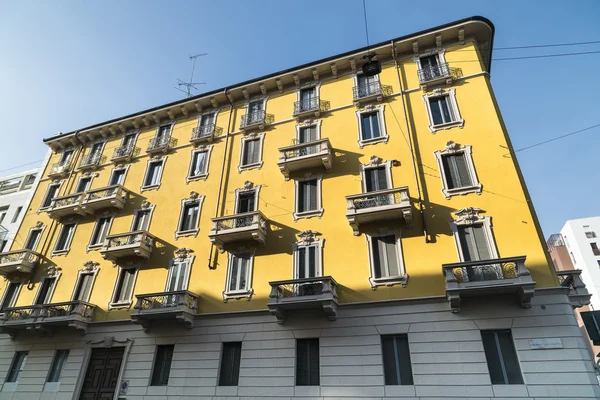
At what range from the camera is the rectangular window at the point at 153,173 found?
2309 centimetres

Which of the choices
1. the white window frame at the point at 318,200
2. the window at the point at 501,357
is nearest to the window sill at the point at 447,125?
the white window frame at the point at 318,200

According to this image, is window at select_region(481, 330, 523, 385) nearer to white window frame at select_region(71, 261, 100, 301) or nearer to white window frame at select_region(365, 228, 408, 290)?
white window frame at select_region(365, 228, 408, 290)

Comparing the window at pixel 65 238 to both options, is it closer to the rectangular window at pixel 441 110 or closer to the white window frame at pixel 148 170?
the white window frame at pixel 148 170

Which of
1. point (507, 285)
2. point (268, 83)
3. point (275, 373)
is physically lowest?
point (275, 373)

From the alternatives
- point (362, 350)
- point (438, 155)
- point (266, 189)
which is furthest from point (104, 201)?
point (438, 155)

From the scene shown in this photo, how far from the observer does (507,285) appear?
1217 cm

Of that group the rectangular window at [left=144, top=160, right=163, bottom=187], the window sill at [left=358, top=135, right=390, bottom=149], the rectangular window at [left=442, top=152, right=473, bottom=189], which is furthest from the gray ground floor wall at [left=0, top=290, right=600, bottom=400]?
the rectangular window at [left=144, top=160, right=163, bottom=187]

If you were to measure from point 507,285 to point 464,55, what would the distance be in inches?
516

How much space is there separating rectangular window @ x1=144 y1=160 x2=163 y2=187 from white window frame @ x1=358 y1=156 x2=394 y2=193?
13.0 meters

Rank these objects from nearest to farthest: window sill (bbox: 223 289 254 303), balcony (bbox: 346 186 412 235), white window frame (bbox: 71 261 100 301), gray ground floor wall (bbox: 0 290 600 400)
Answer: gray ground floor wall (bbox: 0 290 600 400), balcony (bbox: 346 186 412 235), window sill (bbox: 223 289 254 303), white window frame (bbox: 71 261 100 301)

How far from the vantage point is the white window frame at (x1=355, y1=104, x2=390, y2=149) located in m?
18.6

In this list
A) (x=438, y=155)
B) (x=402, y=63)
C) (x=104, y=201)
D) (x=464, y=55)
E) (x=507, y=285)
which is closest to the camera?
(x=507, y=285)

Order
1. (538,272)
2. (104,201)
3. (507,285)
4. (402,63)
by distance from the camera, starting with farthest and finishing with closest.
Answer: (104,201) < (402,63) < (538,272) < (507,285)

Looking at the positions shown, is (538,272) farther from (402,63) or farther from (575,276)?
(402,63)
